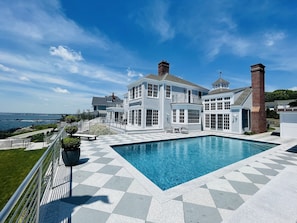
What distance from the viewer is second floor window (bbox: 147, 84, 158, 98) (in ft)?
57.8

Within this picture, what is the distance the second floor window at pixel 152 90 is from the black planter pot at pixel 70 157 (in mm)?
12874

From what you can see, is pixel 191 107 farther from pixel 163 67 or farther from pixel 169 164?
pixel 169 164

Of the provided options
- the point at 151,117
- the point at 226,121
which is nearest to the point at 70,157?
the point at 151,117

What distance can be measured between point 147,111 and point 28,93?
859 inches

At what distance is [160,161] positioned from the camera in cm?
764

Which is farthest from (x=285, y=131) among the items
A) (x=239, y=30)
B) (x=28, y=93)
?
(x=28, y=93)

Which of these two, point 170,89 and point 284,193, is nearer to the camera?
point 284,193

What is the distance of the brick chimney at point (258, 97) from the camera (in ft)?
53.7

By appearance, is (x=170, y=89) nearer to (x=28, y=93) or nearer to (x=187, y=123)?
(x=187, y=123)

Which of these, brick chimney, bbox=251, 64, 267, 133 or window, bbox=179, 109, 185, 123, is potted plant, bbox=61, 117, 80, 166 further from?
brick chimney, bbox=251, 64, 267, 133

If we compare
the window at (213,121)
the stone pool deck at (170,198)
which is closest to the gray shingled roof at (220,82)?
the window at (213,121)

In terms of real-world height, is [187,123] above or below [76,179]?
above

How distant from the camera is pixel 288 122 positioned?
14.0 metres

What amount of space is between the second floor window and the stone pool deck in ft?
43.2
